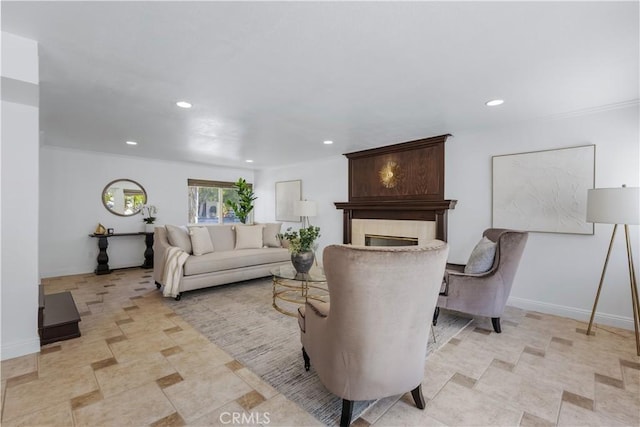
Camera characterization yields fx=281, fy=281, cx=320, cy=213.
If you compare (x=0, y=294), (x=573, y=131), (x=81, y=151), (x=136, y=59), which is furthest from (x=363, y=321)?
(x=81, y=151)

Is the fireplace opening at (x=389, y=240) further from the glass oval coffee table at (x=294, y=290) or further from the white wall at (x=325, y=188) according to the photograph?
the glass oval coffee table at (x=294, y=290)

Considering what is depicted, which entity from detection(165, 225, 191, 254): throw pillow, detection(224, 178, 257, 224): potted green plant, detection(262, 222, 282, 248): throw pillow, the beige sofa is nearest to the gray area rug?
the beige sofa

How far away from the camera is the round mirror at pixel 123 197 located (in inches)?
212

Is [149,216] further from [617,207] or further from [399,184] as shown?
[617,207]

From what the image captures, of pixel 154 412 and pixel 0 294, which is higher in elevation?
pixel 0 294

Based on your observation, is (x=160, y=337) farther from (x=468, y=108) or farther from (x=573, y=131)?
(x=573, y=131)

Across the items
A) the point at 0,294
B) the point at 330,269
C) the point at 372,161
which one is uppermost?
the point at 372,161

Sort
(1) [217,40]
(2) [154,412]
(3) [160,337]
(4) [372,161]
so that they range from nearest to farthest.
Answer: (2) [154,412]
(1) [217,40]
(3) [160,337]
(4) [372,161]

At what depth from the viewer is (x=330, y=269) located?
55.9 inches

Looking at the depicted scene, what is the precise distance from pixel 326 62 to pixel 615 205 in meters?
2.69

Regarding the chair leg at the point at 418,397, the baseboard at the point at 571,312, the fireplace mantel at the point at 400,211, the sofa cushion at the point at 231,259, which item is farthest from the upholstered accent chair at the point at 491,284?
the sofa cushion at the point at 231,259

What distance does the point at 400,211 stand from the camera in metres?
4.48

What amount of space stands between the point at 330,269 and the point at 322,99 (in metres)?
1.91

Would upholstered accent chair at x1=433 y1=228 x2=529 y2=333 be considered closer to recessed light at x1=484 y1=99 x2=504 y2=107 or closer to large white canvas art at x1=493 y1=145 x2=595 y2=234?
large white canvas art at x1=493 y1=145 x2=595 y2=234
